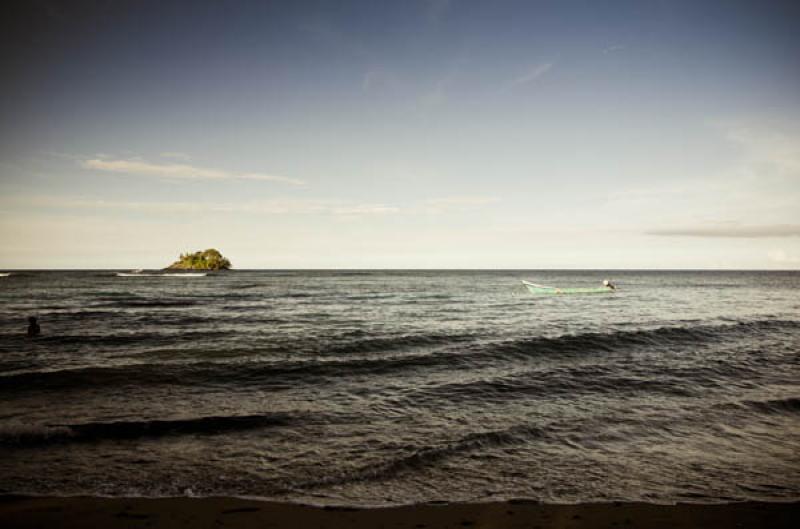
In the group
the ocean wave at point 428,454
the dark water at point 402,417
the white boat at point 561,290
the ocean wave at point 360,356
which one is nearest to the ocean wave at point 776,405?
the dark water at point 402,417

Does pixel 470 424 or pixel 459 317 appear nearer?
pixel 470 424

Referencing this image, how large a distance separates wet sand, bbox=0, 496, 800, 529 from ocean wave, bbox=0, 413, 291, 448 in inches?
111

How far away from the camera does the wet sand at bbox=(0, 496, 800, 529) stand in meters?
5.40

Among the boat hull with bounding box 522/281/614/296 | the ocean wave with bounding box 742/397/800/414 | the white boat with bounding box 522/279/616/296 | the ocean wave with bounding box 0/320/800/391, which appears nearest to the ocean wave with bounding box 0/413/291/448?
the ocean wave with bounding box 0/320/800/391

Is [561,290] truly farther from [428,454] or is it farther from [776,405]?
[428,454]

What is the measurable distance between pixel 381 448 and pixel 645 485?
4369mm

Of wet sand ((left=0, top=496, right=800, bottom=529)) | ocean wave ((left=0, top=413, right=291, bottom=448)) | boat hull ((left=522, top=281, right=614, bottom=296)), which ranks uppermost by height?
boat hull ((left=522, top=281, right=614, bottom=296))

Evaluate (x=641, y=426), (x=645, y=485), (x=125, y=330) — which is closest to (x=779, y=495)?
(x=645, y=485)

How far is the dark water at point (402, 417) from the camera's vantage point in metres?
6.74

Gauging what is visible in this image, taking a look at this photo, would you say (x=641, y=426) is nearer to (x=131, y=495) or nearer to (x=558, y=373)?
(x=558, y=373)

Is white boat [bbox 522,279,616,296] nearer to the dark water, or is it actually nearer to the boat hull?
the boat hull

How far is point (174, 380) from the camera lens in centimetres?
1357

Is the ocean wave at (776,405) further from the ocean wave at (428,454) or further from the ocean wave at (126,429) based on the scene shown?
the ocean wave at (126,429)

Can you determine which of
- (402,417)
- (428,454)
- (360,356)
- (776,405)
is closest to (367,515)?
(428,454)
